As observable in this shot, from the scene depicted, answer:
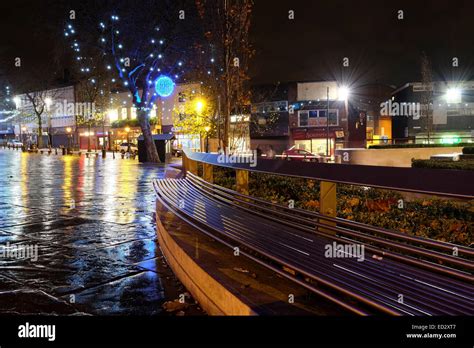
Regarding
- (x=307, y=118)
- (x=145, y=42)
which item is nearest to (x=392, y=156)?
(x=145, y=42)

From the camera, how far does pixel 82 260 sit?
559cm

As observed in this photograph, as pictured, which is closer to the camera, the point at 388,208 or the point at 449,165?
the point at 388,208

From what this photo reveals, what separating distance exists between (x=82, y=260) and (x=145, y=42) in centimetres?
2288

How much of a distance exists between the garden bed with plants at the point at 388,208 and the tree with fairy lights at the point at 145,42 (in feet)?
57.7

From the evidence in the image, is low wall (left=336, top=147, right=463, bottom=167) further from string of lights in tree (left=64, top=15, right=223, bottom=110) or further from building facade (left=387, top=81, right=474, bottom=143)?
building facade (left=387, top=81, right=474, bottom=143)

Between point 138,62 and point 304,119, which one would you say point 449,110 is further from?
point 138,62

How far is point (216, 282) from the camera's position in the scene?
12.4ft

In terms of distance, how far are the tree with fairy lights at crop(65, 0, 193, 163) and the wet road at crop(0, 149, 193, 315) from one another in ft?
56.8

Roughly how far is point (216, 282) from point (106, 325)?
91cm

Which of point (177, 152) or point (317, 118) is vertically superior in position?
point (317, 118)

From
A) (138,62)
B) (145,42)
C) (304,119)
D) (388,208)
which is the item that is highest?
(145,42)

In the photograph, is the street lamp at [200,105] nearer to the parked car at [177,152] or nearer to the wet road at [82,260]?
the parked car at [177,152]

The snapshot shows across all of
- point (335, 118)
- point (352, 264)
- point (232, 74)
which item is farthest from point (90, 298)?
point (335, 118)

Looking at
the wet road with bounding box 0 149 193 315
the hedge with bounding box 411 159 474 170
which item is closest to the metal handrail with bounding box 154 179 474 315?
the wet road with bounding box 0 149 193 315
